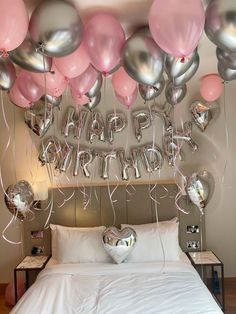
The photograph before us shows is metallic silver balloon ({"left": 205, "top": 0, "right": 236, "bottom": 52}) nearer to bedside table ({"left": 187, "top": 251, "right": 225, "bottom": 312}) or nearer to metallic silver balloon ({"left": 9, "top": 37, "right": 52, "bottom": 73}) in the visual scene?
metallic silver balloon ({"left": 9, "top": 37, "right": 52, "bottom": 73})

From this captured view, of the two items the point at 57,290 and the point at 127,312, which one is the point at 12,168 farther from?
the point at 127,312

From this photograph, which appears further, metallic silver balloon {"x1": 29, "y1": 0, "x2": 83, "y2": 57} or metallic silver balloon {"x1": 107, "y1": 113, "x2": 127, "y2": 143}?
metallic silver balloon {"x1": 107, "y1": 113, "x2": 127, "y2": 143}

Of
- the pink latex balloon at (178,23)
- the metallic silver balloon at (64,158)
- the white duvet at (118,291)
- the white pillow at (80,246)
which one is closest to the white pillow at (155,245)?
the white duvet at (118,291)

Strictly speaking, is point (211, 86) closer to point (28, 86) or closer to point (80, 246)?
point (28, 86)

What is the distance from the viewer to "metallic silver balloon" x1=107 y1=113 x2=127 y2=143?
3.61 metres

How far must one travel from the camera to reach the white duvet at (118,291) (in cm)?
231

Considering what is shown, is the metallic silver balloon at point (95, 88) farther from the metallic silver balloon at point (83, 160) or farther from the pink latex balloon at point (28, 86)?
the metallic silver balloon at point (83, 160)

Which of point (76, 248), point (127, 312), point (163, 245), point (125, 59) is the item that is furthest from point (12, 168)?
point (125, 59)

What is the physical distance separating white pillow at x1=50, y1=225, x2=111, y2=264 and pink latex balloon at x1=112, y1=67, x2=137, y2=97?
1451 mm

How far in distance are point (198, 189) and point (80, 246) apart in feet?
3.82

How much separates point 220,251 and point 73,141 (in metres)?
1.89

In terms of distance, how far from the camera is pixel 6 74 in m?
2.17

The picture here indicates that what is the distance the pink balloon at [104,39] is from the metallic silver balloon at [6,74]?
0.57 metres

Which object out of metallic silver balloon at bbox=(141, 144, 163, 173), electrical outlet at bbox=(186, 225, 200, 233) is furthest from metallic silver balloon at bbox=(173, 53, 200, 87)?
electrical outlet at bbox=(186, 225, 200, 233)
